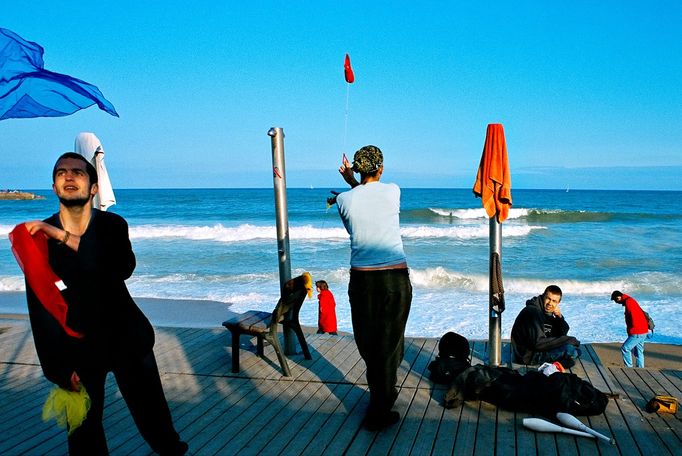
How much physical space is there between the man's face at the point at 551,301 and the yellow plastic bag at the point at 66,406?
15.2 ft

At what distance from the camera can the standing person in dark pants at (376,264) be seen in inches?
140

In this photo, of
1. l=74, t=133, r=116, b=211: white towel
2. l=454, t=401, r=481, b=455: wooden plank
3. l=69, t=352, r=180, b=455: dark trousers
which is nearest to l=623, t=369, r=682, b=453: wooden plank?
l=454, t=401, r=481, b=455: wooden plank

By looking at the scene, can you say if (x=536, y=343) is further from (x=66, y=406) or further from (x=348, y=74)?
(x=66, y=406)

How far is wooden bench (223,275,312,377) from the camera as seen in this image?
499cm

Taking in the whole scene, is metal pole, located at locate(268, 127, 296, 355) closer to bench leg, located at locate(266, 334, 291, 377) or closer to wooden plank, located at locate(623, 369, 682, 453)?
bench leg, located at locate(266, 334, 291, 377)

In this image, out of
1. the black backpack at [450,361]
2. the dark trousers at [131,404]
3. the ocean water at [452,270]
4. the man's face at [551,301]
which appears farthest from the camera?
the ocean water at [452,270]

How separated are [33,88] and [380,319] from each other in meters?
2.72

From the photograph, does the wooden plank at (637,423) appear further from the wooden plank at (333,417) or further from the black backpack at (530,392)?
the wooden plank at (333,417)

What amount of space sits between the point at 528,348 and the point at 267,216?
127 feet

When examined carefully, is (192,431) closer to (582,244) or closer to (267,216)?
(582,244)

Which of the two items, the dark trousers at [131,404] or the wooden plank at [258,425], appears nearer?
the dark trousers at [131,404]

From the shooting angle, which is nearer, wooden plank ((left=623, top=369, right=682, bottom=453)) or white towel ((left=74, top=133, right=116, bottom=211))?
wooden plank ((left=623, top=369, right=682, bottom=453))

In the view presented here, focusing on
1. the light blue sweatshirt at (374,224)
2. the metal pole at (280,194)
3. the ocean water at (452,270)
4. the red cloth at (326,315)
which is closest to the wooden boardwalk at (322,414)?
the metal pole at (280,194)

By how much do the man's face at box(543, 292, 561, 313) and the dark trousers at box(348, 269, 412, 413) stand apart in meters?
2.69
